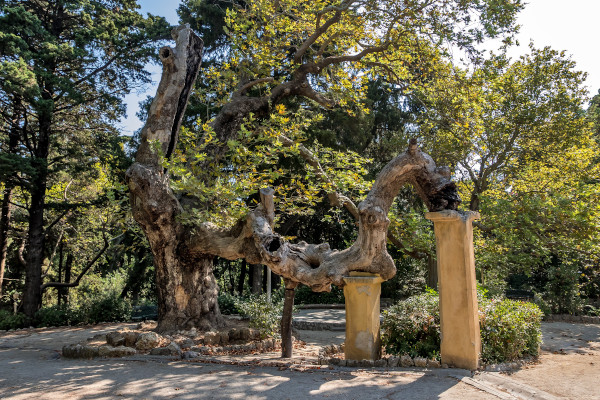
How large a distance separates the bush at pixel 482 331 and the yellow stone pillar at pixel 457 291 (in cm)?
63

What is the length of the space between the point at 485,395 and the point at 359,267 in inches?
102

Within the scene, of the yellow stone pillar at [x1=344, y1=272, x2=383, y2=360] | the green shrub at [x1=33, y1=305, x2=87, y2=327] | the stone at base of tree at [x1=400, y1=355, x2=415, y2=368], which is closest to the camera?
the stone at base of tree at [x1=400, y1=355, x2=415, y2=368]

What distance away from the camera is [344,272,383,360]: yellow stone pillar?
6.61 meters

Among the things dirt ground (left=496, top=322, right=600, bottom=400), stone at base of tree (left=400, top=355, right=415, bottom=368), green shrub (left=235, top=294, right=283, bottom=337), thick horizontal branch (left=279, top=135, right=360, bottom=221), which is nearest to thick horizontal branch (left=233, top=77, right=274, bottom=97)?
thick horizontal branch (left=279, top=135, right=360, bottom=221)

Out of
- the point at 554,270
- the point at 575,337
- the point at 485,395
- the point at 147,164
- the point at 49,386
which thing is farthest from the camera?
the point at 554,270

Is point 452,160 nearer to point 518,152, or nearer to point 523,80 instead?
point 518,152

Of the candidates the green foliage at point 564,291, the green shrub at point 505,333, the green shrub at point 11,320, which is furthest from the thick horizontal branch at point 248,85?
the green foliage at point 564,291

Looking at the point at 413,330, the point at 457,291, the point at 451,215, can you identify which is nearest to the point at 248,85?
the point at 451,215

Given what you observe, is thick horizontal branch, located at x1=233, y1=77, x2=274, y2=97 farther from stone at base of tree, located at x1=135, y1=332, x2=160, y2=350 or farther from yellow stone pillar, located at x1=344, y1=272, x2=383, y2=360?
yellow stone pillar, located at x1=344, y1=272, x2=383, y2=360

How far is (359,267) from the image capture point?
693cm

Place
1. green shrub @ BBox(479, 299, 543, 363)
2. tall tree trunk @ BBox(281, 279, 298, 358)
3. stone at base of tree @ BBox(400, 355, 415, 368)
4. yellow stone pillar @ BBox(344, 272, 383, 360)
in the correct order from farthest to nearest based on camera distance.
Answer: tall tree trunk @ BBox(281, 279, 298, 358), green shrub @ BBox(479, 299, 543, 363), yellow stone pillar @ BBox(344, 272, 383, 360), stone at base of tree @ BBox(400, 355, 415, 368)

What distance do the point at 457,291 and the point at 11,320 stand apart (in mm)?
12645

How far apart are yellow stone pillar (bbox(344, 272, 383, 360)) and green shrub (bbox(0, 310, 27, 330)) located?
35.9 feet

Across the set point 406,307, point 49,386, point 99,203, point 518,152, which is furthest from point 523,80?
point 49,386
